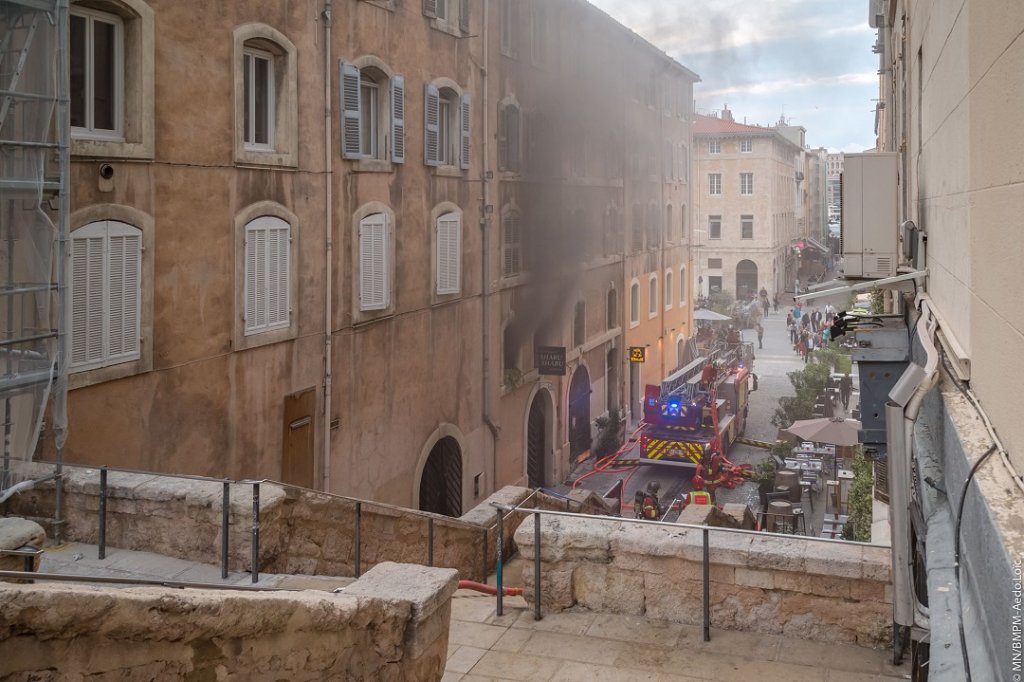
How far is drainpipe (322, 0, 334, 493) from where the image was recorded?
14383 mm

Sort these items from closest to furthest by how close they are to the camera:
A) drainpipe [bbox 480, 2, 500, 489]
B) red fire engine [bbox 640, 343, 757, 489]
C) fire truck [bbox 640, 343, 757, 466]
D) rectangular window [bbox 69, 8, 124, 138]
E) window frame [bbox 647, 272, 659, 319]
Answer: rectangular window [bbox 69, 8, 124, 138] → drainpipe [bbox 480, 2, 500, 489] → red fire engine [bbox 640, 343, 757, 489] → fire truck [bbox 640, 343, 757, 466] → window frame [bbox 647, 272, 659, 319]

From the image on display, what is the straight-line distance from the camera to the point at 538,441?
82.9 ft

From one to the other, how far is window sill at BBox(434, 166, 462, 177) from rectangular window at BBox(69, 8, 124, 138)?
304 inches

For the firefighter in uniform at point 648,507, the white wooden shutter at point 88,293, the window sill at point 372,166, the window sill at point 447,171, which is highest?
the window sill at point 447,171

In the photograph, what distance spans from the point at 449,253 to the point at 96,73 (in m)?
8.68

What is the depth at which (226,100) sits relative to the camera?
12.4m

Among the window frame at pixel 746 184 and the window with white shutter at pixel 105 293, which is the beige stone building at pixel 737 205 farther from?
the window with white shutter at pixel 105 293

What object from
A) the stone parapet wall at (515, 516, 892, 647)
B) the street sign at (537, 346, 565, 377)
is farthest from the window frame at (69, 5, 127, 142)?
the street sign at (537, 346, 565, 377)

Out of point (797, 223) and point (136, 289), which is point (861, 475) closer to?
point (136, 289)

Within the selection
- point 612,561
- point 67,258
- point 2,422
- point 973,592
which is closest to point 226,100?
point 67,258

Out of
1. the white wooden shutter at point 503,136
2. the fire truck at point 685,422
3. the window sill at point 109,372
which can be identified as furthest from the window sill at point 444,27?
the fire truck at point 685,422

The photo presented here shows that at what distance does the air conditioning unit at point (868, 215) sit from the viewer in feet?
35.9

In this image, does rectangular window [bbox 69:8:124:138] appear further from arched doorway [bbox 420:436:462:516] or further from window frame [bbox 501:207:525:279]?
window frame [bbox 501:207:525:279]

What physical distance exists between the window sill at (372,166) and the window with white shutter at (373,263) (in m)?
0.68
